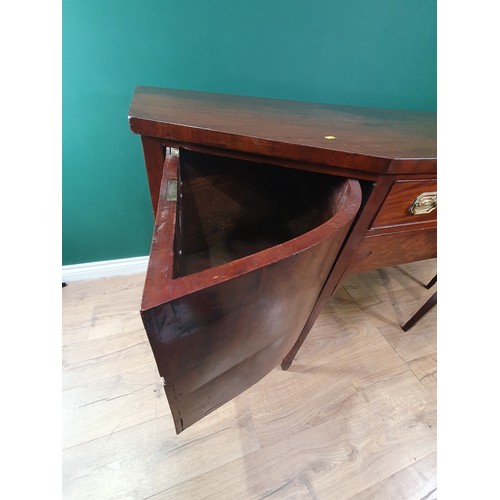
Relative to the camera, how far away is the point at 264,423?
702mm

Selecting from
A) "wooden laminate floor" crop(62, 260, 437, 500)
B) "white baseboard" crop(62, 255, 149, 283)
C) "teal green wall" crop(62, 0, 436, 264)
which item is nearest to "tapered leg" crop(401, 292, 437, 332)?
"wooden laminate floor" crop(62, 260, 437, 500)

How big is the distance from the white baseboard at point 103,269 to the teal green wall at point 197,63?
0.05m

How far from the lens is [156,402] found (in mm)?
719

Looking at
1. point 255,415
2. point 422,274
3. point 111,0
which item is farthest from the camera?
point 422,274

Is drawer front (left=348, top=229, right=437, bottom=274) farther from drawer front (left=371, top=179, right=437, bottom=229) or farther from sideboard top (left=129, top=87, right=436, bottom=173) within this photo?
sideboard top (left=129, top=87, right=436, bottom=173)

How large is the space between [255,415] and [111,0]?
3.55 feet

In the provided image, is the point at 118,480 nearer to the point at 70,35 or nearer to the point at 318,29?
the point at 70,35

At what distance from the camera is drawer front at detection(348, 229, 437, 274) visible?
521 millimetres

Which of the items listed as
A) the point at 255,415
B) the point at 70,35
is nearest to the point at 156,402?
the point at 255,415

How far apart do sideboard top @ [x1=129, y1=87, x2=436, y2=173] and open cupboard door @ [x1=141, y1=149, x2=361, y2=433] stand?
0.05 meters

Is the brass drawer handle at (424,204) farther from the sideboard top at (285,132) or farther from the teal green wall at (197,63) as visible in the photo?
the teal green wall at (197,63)

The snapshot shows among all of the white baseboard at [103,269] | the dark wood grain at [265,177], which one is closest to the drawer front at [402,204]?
the dark wood grain at [265,177]

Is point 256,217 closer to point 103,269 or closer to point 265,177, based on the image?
point 265,177

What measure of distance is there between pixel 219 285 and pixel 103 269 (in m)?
0.97
